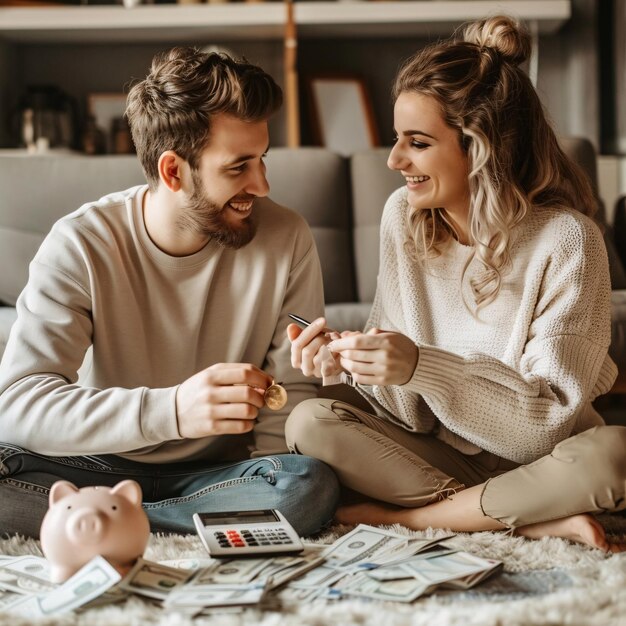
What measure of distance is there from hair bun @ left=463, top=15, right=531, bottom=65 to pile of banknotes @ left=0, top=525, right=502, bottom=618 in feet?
3.23

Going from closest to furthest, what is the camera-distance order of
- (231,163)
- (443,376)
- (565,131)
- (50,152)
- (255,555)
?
(255,555), (443,376), (231,163), (50,152), (565,131)

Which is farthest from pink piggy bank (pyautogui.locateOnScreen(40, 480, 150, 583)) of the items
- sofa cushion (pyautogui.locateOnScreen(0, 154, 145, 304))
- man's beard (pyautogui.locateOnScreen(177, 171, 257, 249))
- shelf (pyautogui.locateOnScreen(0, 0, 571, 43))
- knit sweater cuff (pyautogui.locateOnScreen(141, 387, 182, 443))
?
shelf (pyautogui.locateOnScreen(0, 0, 571, 43))

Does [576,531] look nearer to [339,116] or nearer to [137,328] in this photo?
[137,328]

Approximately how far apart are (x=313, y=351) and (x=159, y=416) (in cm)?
28

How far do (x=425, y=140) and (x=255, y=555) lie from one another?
874mm

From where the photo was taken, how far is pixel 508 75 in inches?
68.6

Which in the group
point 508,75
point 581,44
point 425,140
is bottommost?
point 425,140

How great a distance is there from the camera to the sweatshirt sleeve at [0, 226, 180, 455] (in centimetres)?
147

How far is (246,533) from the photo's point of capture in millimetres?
1346

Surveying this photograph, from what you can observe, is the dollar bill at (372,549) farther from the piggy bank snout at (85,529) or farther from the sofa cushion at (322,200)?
the sofa cushion at (322,200)

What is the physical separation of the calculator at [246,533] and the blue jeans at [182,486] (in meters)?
0.14

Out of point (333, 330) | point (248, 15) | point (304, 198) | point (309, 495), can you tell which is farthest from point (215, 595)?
point (248, 15)

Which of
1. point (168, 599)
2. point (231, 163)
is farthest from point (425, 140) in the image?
point (168, 599)

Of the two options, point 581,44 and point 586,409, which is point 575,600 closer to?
point 586,409
